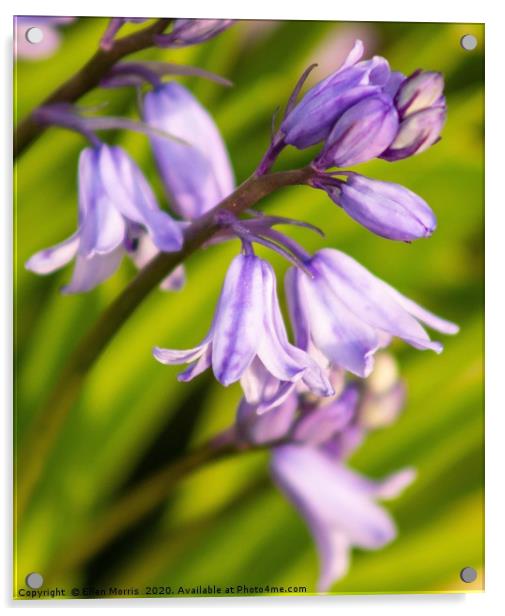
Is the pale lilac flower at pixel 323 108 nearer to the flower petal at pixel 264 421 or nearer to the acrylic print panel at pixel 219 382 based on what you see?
the acrylic print panel at pixel 219 382

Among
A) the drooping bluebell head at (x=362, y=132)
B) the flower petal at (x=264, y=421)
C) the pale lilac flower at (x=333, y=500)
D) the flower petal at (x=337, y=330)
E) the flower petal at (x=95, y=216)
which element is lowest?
the pale lilac flower at (x=333, y=500)

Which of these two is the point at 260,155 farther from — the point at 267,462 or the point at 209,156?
the point at 267,462

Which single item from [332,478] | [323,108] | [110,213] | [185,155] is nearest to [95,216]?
[110,213]

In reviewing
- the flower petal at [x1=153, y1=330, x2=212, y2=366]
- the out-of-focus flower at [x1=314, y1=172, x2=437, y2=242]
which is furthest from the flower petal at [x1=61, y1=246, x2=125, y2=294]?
the out-of-focus flower at [x1=314, y1=172, x2=437, y2=242]

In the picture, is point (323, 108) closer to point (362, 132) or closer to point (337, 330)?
point (362, 132)

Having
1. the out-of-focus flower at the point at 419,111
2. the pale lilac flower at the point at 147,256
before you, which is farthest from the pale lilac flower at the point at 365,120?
the pale lilac flower at the point at 147,256

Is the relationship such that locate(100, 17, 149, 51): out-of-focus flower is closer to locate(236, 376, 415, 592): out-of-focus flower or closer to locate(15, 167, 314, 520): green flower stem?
locate(15, 167, 314, 520): green flower stem

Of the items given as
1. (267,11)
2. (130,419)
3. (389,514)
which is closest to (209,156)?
(267,11)
